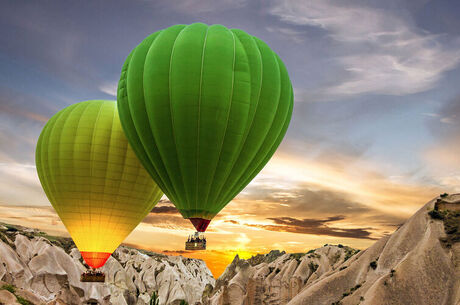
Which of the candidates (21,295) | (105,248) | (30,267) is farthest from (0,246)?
(21,295)

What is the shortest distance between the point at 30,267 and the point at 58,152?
5533cm

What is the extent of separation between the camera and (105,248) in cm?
4197

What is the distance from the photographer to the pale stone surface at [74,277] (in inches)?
2975

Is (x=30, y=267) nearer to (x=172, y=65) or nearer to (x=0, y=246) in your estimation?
(x=0, y=246)

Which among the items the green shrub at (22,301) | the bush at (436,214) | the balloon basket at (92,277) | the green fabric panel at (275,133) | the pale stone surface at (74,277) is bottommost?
the pale stone surface at (74,277)

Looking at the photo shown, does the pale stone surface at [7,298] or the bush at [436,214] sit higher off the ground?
the bush at [436,214]

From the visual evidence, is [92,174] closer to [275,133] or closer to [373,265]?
[275,133]

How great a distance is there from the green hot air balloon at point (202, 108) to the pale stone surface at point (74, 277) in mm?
12059

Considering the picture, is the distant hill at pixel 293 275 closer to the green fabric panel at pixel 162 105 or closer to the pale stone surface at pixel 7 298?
the pale stone surface at pixel 7 298

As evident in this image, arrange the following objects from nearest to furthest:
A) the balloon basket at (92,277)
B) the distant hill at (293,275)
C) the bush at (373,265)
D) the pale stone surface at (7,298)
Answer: the pale stone surface at (7,298) → the distant hill at (293,275) → the bush at (373,265) → the balloon basket at (92,277)

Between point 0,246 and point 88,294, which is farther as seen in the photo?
point 88,294

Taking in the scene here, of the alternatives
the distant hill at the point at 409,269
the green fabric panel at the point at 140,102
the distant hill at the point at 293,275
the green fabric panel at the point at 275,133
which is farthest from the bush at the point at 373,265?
the green fabric panel at the point at 140,102

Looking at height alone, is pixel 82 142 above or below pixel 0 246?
above

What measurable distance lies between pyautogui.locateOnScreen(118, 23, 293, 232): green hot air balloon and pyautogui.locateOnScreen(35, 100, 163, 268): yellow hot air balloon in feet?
23.4
